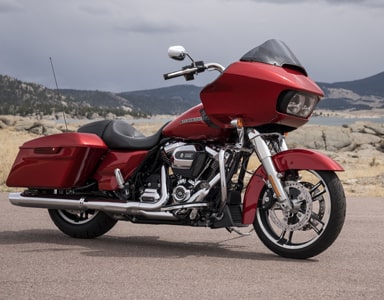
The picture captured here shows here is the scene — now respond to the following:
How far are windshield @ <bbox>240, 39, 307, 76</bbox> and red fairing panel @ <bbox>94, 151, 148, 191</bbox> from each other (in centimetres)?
157

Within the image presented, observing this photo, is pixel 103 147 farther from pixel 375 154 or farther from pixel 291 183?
pixel 375 154

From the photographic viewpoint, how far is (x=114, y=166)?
7375 mm

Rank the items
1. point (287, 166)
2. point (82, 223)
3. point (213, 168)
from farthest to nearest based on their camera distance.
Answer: point (82, 223)
point (213, 168)
point (287, 166)

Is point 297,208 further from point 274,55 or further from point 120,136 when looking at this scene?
point 120,136

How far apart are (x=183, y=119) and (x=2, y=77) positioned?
197 m

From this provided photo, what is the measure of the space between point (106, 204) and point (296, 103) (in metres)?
2.24

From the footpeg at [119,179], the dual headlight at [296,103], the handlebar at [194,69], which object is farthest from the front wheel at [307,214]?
the footpeg at [119,179]

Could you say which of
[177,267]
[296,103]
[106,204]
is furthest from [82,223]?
[296,103]

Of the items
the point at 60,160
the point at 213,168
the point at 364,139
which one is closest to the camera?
the point at 213,168

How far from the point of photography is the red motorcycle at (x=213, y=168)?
6.14 meters

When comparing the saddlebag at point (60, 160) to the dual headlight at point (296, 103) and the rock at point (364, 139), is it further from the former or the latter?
the rock at point (364, 139)

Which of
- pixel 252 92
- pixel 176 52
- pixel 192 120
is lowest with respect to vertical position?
pixel 192 120

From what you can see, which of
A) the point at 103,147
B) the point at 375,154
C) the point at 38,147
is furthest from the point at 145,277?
the point at 375,154

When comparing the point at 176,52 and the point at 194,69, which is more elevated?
the point at 176,52
